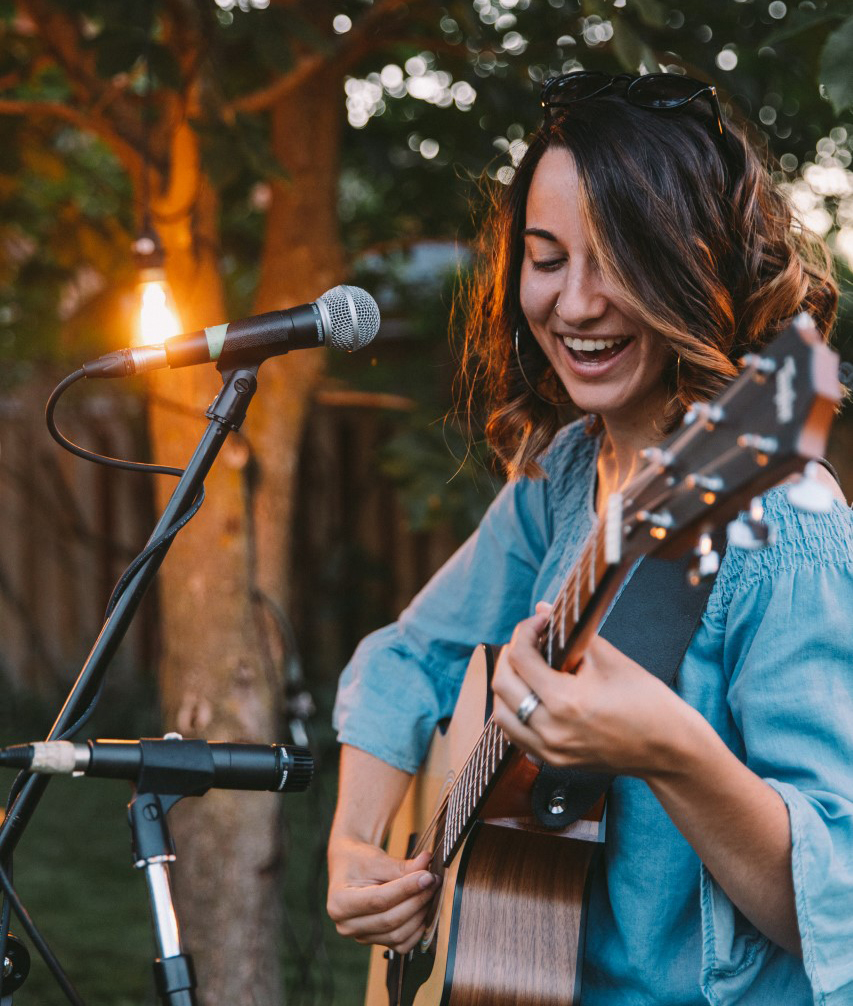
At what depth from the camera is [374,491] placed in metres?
6.30

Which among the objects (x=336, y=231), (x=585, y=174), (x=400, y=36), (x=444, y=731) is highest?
(x=400, y=36)

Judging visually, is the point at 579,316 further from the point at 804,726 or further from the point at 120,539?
the point at 120,539

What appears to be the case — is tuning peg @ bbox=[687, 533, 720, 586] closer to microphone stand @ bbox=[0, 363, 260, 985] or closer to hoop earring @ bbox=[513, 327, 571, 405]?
microphone stand @ bbox=[0, 363, 260, 985]

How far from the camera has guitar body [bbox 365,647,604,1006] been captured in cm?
141

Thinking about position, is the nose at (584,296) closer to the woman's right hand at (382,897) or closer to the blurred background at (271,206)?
the blurred background at (271,206)

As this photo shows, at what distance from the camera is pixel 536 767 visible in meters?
1.35

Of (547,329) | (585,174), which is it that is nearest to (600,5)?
(585,174)

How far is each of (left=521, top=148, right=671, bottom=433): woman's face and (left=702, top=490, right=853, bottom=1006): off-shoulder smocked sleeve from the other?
295 mm

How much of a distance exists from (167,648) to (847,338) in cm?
179

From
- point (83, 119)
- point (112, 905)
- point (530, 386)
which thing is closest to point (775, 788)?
point (530, 386)

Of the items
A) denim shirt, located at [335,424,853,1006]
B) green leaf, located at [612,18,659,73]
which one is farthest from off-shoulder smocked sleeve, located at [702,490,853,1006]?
green leaf, located at [612,18,659,73]

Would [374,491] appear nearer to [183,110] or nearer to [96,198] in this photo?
[96,198]

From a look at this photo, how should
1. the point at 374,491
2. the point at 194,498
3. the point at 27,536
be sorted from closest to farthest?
the point at 194,498 < the point at 374,491 < the point at 27,536

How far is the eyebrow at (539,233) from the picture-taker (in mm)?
1491
